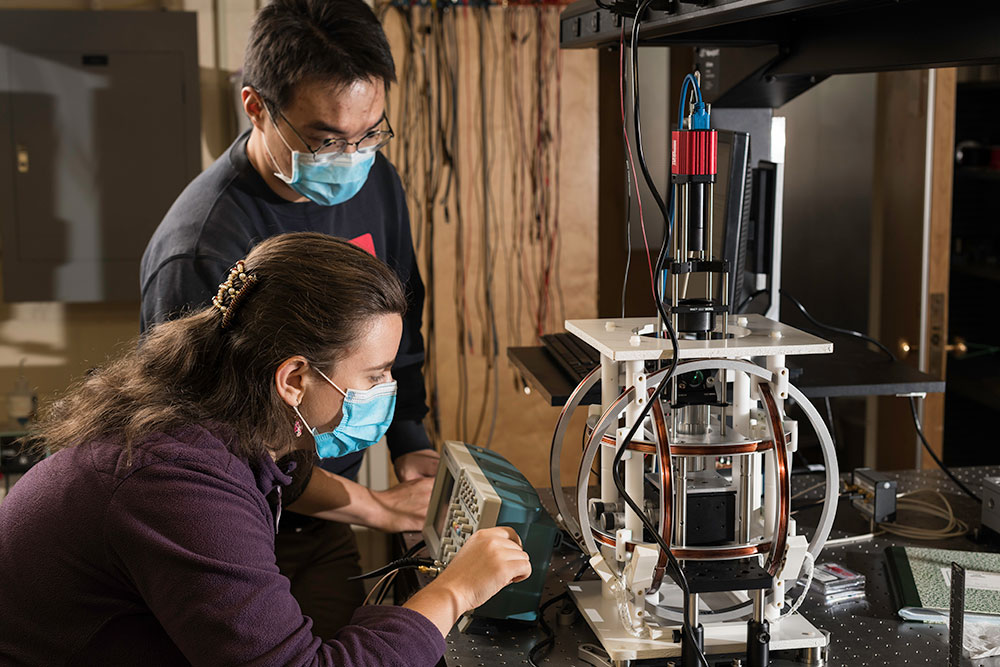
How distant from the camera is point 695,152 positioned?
119 centimetres

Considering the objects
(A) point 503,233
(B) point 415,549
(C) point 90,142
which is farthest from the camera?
(A) point 503,233

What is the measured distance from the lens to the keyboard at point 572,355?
1558 millimetres

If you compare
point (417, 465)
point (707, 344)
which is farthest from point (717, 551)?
point (417, 465)

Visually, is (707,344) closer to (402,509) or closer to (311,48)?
(402,509)

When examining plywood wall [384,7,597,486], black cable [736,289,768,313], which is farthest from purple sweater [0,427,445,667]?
plywood wall [384,7,597,486]

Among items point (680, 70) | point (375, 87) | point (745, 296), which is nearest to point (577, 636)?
point (745, 296)

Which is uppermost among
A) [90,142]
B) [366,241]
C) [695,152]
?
[90,142]

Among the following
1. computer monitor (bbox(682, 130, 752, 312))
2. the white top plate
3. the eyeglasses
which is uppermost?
the eyeglasses

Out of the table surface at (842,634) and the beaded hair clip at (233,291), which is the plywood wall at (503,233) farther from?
the beaded hair clip at (233,291)

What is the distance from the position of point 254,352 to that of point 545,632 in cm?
55

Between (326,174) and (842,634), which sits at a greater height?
(326,174)

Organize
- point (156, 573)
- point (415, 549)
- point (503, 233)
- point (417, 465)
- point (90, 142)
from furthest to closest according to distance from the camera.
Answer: point (503, 233) → point (90, 142) → point (417, 465) → point (415, 549) → point (156, 573)

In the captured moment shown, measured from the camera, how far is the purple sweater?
42.7 inches

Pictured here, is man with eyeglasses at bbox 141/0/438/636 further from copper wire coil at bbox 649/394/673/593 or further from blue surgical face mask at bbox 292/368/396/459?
copper wire coil at bbox 649/394/673/593
